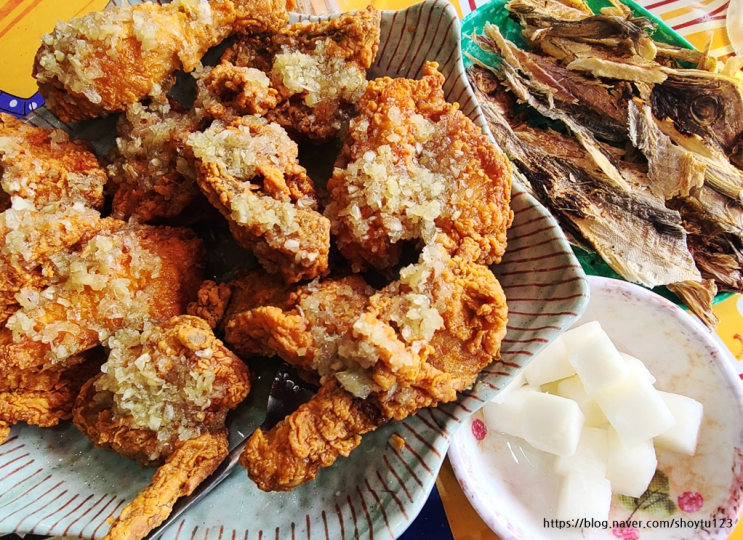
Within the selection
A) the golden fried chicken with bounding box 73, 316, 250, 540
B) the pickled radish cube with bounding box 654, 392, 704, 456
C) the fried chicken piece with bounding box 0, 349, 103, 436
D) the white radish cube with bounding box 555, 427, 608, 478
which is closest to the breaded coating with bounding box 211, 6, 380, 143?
the golden fried chicken with bounding box 73, 316, 250, 540

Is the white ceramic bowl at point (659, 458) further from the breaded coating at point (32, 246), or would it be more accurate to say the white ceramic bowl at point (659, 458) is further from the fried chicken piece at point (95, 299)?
the breaded coating at point (32, 246)

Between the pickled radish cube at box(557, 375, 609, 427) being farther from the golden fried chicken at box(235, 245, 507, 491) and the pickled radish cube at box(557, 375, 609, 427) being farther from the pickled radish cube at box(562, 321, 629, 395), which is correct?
the golden fried chicken at box(235, 245, 507, 491)

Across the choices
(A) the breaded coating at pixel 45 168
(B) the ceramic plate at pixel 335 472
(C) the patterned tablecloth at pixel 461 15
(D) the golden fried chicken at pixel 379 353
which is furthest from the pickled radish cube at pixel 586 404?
(A) the breaded coating at pixel 45 168

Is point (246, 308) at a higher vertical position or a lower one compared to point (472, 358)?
higher

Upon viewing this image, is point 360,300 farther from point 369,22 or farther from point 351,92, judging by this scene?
point 369,22

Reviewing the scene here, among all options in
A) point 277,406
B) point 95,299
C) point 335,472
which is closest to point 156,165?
point 95,299

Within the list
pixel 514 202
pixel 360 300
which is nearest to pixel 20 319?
pixel 360 300

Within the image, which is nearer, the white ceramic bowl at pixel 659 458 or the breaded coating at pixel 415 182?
the breaded coating at pixel 415 182
